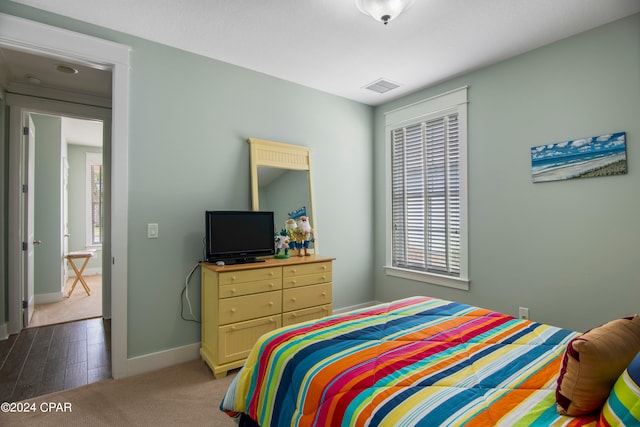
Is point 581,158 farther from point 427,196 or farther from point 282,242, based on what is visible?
point 282,242

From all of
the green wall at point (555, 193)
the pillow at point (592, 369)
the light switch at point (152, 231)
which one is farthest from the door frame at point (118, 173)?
the green wall at point (555, 193)

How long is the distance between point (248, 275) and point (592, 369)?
84.6 inches

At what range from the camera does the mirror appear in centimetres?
320

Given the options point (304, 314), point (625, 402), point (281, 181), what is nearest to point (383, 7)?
point (281, 181)

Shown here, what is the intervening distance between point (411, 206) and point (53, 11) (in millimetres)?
3549

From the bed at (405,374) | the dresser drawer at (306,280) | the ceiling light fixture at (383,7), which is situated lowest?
the bed at (405,374)

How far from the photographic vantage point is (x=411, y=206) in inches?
151

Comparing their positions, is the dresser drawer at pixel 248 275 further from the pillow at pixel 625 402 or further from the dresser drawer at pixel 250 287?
the pillow at pixel 625 402

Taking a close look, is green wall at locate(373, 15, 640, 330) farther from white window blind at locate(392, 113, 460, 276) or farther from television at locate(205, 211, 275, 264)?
television at locate(205, 211, 275, 264)

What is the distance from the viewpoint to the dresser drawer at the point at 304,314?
9.37 feet

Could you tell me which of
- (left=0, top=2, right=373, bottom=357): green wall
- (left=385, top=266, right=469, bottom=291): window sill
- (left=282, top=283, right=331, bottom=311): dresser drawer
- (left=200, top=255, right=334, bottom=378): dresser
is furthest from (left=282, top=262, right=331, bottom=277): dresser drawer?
(left=385, top=266, right=469, bottom=291): window sill

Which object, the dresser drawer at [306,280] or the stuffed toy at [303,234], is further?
the stuffed toy at [303,234]

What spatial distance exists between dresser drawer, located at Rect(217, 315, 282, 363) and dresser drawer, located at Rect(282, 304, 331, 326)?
152mm

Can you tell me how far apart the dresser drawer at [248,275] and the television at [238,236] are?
7.8 inches
